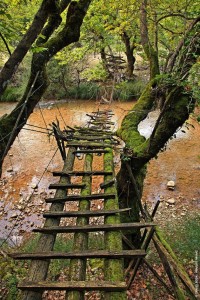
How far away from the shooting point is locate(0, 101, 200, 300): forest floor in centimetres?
493

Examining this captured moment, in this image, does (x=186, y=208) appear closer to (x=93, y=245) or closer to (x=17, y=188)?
(x=93, y=245)

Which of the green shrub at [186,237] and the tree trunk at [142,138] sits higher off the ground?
the tree trunk at [142,138]

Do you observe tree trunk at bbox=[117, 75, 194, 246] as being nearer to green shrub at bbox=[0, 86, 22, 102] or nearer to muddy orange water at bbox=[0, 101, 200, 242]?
muddy orange water at bbox=[0, 101, 200, 242]

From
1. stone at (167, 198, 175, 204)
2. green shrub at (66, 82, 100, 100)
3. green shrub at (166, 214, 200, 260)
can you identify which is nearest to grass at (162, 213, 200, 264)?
green shrub at (166, 214, 200, 260)

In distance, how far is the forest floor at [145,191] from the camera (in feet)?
16.2

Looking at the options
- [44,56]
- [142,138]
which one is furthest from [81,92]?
[44,56]

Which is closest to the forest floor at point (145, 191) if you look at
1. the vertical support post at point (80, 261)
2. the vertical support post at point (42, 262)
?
the vertical support post at point (42, 262)

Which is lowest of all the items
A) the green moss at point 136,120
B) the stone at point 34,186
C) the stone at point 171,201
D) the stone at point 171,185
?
the stone at point 34,186

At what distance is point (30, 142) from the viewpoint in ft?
38.4

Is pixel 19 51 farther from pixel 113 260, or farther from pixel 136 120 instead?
pixel 136 120

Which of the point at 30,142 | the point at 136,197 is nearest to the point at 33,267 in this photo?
the point at 136,197

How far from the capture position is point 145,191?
7863 mm

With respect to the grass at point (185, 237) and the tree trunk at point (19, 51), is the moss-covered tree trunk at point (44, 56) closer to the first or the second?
the tree trunk at point (19, 51)

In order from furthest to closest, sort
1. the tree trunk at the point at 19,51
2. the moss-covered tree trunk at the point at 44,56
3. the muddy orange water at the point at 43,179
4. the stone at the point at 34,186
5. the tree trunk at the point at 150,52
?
the stone at the point at 34,186
the muddy orange water at the point at 43,179
the tree trunk at the point at 150,52
the moss-covered tree trunk at the point at 44,56
the tree trunk at the point at 19,51
